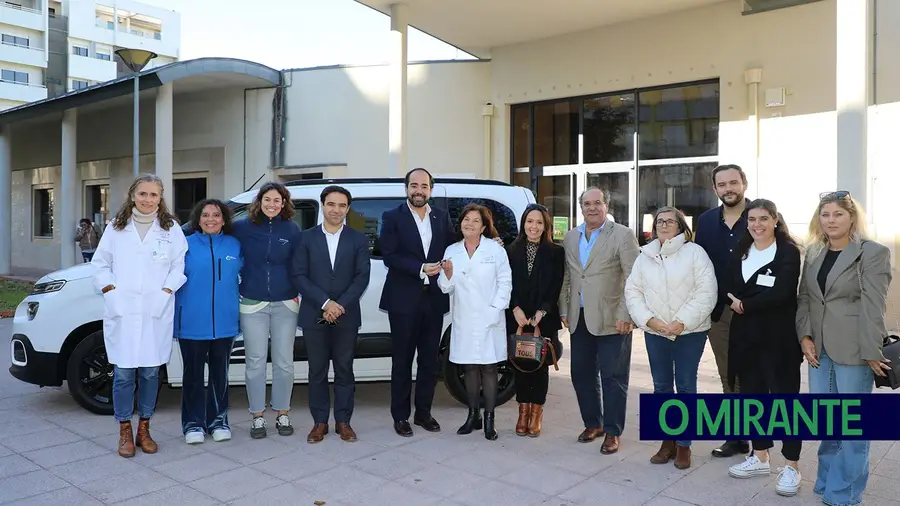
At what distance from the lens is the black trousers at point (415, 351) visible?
16.7ft

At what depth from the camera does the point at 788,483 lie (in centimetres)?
395

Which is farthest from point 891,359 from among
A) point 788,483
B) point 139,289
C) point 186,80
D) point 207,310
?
point 186,80

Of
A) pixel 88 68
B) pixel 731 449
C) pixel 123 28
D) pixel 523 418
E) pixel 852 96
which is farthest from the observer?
pixel 123 28

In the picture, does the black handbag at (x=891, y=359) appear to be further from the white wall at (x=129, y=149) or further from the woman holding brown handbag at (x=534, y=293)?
the white wall at (x=129, y=149)

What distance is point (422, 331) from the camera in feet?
17.0

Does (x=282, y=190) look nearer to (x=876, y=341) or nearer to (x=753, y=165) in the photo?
(x=876, y=341)

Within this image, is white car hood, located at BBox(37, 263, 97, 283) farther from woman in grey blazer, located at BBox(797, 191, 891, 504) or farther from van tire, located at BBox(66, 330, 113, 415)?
woman in grey blazer, located at BBox(797, 191, 891, 504)

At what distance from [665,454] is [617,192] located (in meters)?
8.56

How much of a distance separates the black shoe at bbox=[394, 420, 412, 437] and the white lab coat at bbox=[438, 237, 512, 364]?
646 millimetres

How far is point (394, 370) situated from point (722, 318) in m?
2.39

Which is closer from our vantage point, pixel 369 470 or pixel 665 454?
pixel 369 470

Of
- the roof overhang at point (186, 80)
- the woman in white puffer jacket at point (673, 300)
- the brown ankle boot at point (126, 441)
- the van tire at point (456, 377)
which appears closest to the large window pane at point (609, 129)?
the roof overhang at point (186, 80)

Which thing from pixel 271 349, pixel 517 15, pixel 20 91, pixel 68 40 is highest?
pixel 68 40

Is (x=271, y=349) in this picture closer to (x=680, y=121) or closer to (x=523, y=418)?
(x=523, y=418)
